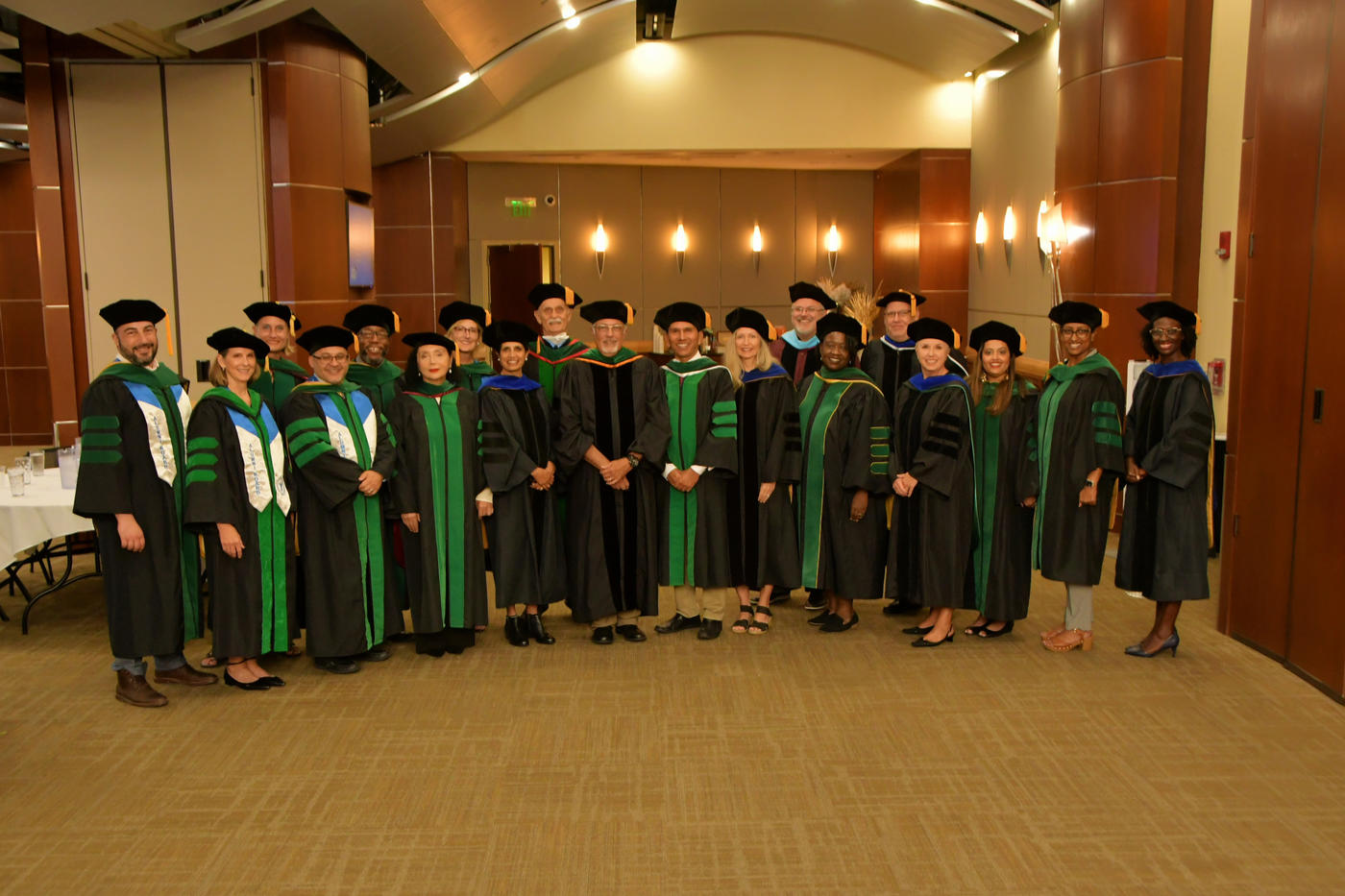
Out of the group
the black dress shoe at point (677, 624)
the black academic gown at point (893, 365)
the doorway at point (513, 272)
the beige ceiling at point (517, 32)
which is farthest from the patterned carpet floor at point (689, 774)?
the doorway at point (513, 272)

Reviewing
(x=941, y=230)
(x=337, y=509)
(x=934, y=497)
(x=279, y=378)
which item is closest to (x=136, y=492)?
(x=337, y=509)

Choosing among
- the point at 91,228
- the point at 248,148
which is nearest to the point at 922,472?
the point at 248,148

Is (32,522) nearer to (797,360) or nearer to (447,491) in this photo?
(447,491)

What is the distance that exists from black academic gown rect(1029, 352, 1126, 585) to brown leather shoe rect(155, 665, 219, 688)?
4.13 meters

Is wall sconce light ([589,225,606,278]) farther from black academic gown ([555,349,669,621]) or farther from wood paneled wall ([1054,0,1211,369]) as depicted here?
black academic gown ([555,349,669,621])

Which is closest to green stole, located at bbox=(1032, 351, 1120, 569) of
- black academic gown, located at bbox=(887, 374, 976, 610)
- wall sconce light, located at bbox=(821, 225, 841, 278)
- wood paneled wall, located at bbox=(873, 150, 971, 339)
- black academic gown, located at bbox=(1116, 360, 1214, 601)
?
black academic gown, located at bbox=(1116, 360, 1214, 601)

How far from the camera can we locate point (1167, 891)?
3.30 meters

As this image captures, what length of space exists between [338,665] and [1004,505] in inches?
136

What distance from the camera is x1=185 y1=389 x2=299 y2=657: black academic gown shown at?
15.9 feet

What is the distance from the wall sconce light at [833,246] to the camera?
15.3 meters

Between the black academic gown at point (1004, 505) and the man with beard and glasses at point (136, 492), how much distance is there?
3.90 meters

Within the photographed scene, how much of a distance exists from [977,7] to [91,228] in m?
8.08

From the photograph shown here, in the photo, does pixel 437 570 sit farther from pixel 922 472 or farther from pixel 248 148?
pixel 248 148

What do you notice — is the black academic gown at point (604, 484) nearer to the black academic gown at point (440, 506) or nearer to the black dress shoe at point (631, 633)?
the black dress shoe at point (631, 633)
